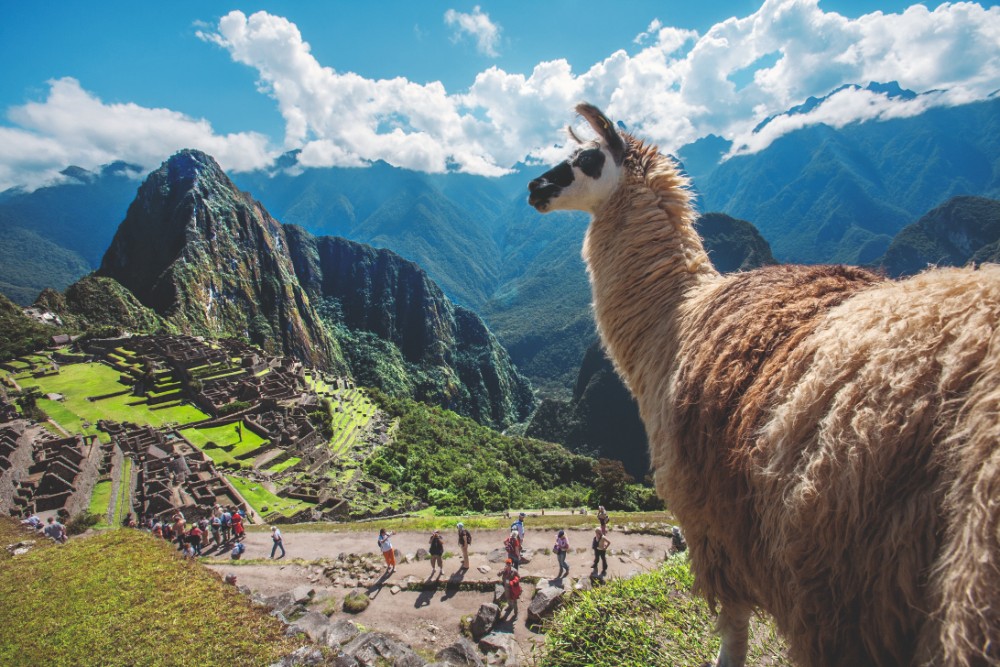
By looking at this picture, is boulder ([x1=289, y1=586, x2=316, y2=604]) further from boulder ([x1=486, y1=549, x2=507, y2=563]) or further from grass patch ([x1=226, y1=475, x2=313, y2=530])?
grass patch ([x1=226, y1=475, x2=313, y2=530])

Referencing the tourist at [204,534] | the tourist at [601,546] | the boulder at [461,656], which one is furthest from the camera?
the tourist at [204,534]

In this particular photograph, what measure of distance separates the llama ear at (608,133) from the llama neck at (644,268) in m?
0.30

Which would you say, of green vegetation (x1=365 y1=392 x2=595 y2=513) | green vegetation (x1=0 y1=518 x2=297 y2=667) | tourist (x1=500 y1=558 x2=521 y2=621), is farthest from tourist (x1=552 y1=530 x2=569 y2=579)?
green vegetation (x1=365 y1=392 x2=595 y2=513)

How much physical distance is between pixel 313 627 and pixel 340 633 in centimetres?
62

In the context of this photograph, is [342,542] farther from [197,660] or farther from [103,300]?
[103,300]

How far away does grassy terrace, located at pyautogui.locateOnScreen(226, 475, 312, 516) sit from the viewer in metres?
27.2

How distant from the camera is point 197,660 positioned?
18.2 feet

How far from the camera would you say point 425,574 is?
A: 11.6 m

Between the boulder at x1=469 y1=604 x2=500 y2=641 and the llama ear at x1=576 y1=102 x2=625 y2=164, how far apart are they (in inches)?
335

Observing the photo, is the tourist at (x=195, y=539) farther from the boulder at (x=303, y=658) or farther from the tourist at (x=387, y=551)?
the boulder at (x=303, y=658)

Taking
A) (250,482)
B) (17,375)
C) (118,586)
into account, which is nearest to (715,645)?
(118,586)

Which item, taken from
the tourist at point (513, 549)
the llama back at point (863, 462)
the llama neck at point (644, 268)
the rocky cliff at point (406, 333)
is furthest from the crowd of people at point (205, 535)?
the rocky cliff at point (406, 333)

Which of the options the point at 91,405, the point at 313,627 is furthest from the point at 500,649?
the point at 91,405

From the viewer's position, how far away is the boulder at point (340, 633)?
669 cm
